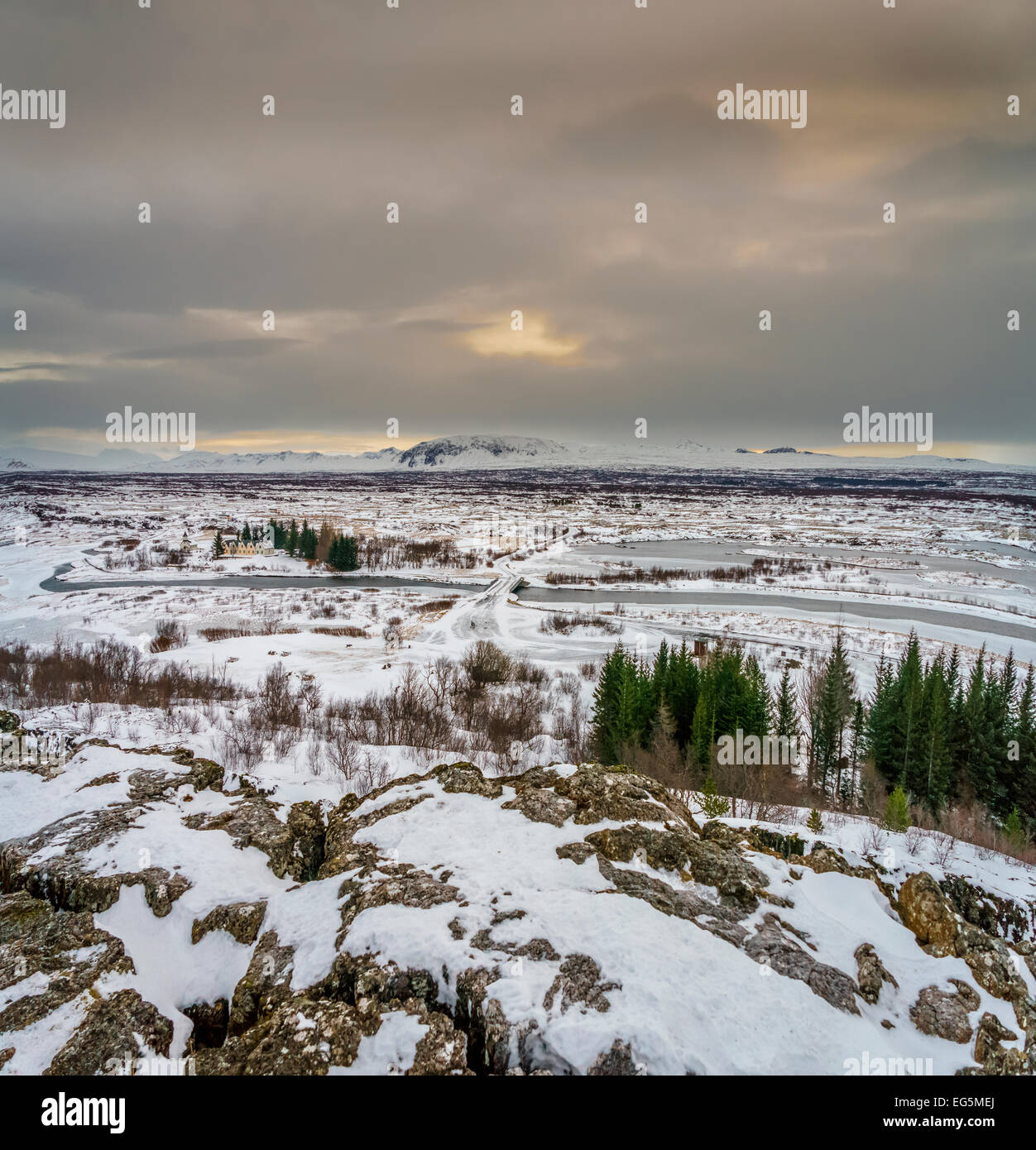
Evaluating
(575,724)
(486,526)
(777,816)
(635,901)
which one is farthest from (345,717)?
(486,526)

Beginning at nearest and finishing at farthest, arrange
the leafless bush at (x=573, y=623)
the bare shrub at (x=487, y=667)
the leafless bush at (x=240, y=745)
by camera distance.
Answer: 1. the leafless bush at (x=240, y=745)
2. the bare shrub at (x=487, y=667)
3. the leafless bush at (x=573, y=623)

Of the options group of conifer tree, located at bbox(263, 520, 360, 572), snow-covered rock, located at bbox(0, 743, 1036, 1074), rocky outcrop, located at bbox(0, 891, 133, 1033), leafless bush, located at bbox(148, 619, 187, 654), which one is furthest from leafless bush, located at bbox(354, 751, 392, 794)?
group of conifer tree, located at bbox(263, 520, 360, 572)

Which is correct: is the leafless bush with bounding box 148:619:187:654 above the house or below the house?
below

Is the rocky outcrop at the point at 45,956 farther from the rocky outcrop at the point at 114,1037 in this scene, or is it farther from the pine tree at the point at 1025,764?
the pine tree at the point at 1025,764

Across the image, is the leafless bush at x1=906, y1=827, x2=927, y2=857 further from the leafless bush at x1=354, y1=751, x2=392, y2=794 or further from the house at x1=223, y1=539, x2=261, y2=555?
the house at x1=223, y1=539, x2=261, y2=555

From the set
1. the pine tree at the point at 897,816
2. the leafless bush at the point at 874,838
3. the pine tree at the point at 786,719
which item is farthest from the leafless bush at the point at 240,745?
the pine tree at the point at 786,719

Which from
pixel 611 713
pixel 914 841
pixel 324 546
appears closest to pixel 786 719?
pixel 611 713

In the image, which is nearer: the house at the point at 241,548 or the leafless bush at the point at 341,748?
the leafless bush at the point at 341,748

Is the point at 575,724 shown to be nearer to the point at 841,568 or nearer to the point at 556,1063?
the point at 556,1063

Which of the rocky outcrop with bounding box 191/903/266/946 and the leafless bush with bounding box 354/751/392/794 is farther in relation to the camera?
the leafless bush with bounding box 354/751/392/794
